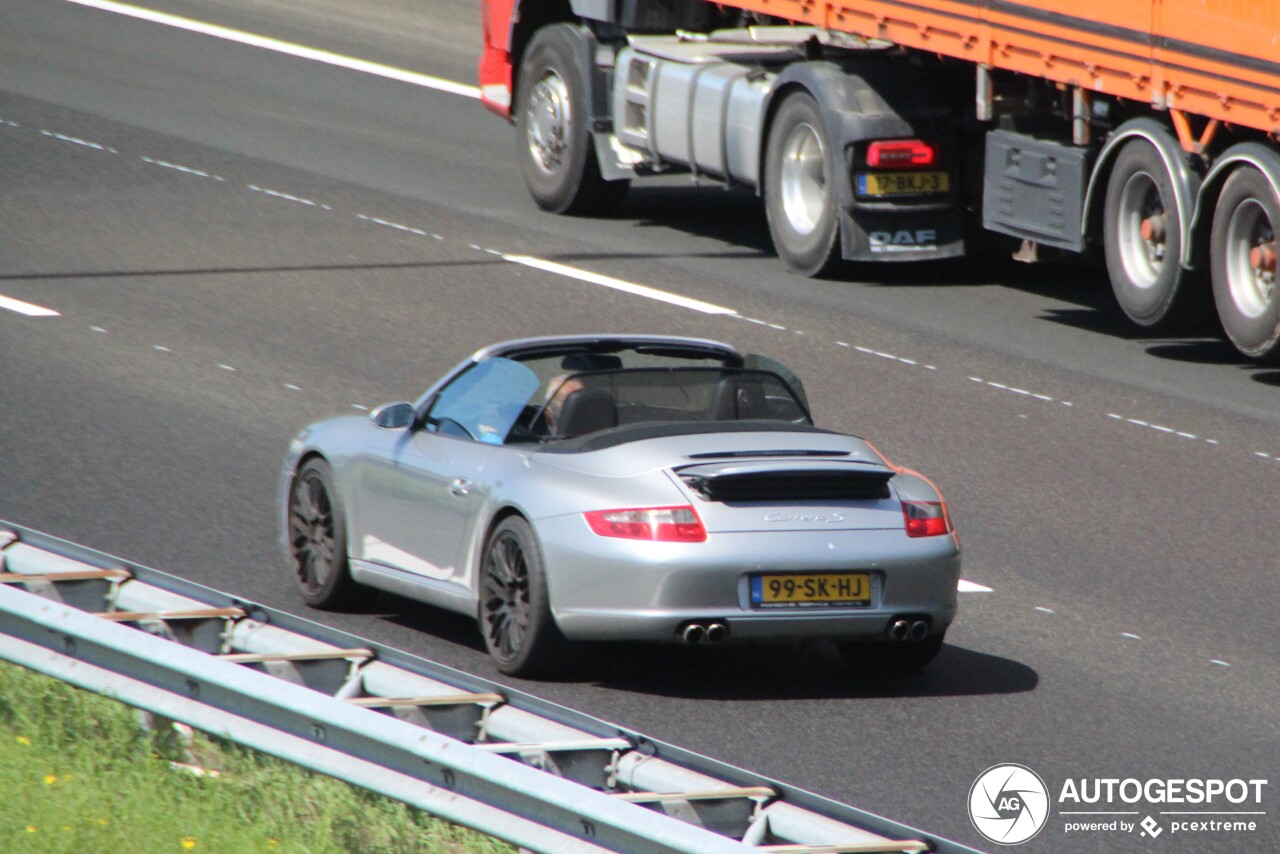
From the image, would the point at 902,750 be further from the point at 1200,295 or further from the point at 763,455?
the point at 1200,295

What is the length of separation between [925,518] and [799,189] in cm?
994

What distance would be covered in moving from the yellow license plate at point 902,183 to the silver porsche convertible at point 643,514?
816cm

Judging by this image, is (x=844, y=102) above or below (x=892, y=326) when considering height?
above

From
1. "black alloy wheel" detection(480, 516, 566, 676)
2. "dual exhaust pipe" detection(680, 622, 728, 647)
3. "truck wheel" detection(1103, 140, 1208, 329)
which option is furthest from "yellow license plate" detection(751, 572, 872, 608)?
"truck wheel" detection(1103, 140, 1208, 329)

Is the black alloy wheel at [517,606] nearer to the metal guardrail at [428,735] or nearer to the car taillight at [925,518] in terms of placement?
the metal guardrail at [428,735]

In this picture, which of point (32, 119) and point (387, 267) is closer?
point (387, 267)

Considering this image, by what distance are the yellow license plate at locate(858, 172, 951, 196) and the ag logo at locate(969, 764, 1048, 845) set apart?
10142 mm

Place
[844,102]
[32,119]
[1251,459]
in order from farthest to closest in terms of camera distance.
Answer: [32,119], [844,102], [1251,459]

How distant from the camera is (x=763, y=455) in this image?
27.7 ft

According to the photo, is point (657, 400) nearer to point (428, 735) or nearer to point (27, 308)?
point (428, 735)

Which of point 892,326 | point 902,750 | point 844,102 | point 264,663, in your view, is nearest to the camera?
point 264,663

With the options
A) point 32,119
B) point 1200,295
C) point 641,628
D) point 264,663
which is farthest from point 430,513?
point 32,119

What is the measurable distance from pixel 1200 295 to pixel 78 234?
851 centimetres

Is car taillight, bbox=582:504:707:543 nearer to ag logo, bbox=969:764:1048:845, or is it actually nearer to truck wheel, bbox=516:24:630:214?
ag logo, bbox=969:764:1048:845
